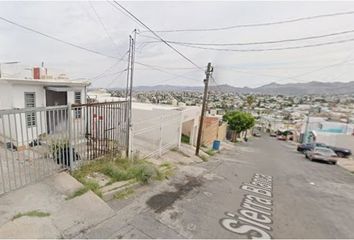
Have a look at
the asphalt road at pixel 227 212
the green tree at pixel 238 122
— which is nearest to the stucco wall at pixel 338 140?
the green tree at pixel 238 122

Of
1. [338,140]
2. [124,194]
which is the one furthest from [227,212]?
[338,140]

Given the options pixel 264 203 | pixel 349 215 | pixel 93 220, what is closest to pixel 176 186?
pixel 264 203

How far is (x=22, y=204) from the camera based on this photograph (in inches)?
178

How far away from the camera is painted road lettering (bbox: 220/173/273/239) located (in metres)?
4.85

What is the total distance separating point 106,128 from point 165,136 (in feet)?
20.2

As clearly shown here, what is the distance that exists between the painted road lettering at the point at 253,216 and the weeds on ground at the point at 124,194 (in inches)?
97.5

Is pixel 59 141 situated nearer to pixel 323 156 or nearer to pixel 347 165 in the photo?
pixel 323 156

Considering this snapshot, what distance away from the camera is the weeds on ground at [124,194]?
5.78 m

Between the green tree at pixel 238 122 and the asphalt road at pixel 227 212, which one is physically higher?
the asphalt road at pixel 227 212

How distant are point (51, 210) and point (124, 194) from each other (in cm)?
181

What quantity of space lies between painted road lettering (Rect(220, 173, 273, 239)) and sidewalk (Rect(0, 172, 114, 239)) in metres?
2.77

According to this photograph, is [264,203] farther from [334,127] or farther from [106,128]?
[334,127]

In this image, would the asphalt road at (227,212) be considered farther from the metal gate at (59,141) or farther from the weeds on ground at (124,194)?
the metal gate at (59,141)

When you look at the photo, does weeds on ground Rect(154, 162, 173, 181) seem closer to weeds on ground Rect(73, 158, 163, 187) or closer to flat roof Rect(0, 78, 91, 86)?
weeds on ground Rect(73, 158, 163, 187)
